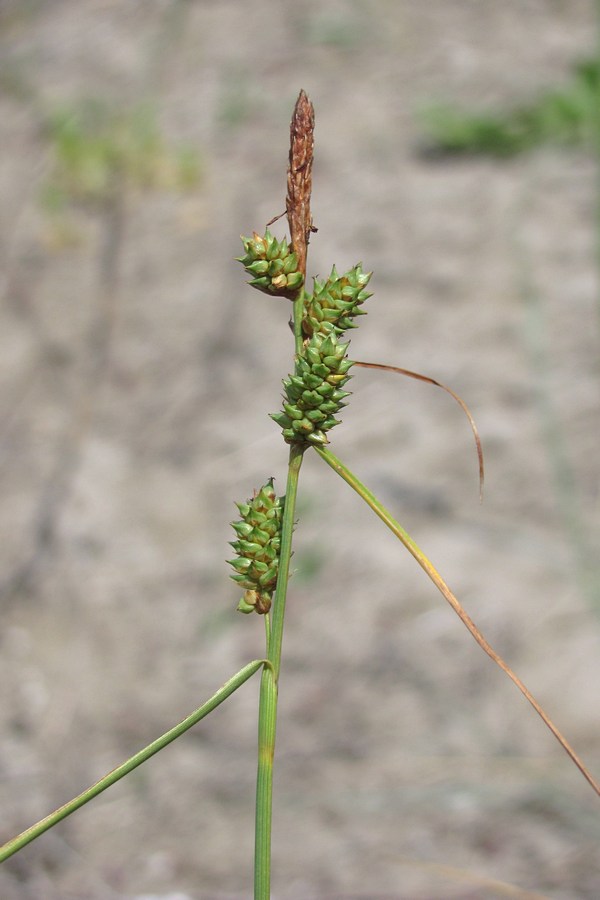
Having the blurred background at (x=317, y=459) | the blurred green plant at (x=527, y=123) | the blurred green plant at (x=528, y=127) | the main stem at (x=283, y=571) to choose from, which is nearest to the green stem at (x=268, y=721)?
the main stem at (x=283, y=571)

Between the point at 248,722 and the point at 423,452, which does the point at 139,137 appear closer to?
the point at 423,452

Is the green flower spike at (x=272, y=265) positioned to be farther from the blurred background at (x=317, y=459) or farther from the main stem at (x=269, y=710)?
the blurred background at (x=317, y=459)

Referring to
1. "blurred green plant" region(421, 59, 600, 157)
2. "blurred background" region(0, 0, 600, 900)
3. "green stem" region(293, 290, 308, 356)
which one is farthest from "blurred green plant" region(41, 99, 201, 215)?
"green stem" region(293, 290, 308, 356)

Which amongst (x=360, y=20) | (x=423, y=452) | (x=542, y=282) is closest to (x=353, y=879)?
(x=423, y=452)

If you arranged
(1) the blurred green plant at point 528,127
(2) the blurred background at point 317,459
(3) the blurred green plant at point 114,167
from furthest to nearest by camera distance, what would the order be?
1. (3) the blurred green plant at point 114,167
2. (1) the blurred green plant at point 528,127
3. (2) the blurred background at point 317,459

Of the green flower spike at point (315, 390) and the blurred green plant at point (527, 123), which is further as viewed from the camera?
the blurred green plant at point (527, 123)
